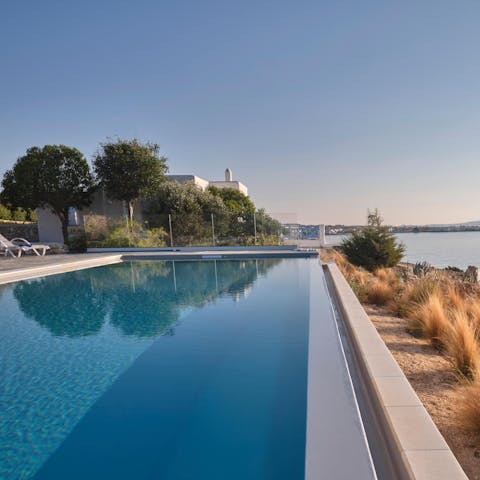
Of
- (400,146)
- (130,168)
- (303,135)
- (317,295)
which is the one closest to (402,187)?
(400,146)

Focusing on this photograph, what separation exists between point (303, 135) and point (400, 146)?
488 centimetres

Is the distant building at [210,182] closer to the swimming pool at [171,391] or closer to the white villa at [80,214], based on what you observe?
the white villa at [80,214]

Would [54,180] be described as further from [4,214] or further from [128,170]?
[4,214]

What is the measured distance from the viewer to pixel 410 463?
1372mm

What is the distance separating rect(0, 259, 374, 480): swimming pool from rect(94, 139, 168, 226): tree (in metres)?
10.9

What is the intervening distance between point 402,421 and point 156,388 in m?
2.14

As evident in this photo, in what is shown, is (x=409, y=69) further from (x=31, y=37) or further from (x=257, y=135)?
(x=31, y=37)

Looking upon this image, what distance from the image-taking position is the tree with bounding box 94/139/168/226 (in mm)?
15930

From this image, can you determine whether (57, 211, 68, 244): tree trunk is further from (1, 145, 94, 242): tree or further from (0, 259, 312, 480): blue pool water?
(0, 259, 312, 480): blue pool water

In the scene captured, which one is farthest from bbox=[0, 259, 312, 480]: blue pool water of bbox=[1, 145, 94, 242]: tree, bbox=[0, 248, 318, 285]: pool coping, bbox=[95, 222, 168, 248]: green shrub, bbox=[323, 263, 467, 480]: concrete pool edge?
bbox=[1, 145, 94, 242]: tree

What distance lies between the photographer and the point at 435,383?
2.46 meters

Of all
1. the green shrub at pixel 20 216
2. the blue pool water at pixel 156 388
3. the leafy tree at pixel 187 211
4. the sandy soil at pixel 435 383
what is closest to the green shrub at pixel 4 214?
the green shrub at pixel 20 216

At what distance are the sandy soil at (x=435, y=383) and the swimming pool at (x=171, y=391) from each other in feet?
1.63

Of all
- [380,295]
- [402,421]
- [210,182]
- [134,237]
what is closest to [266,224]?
[134,237]
